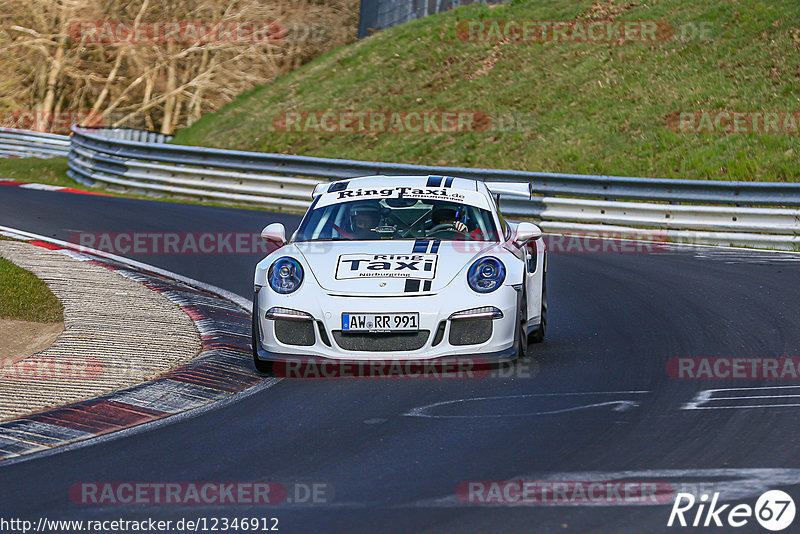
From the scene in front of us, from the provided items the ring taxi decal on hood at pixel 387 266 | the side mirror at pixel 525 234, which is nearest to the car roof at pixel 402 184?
the side mirror at pixel 525 234

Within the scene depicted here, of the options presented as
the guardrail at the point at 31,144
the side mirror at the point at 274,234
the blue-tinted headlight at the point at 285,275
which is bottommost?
the blue-tinted headlight at the point at 285,275

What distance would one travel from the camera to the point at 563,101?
25.7 m

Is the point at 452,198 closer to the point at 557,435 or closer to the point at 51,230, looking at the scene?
the point at 557,435

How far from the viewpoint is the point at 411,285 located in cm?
785

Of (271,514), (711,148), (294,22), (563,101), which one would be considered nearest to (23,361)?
(271,514)

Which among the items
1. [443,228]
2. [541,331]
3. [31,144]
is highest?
[31,144]

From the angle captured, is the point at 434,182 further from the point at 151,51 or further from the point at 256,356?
the point at 151,51

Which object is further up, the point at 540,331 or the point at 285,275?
the point at 285,275

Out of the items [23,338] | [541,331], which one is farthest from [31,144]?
[541,331]

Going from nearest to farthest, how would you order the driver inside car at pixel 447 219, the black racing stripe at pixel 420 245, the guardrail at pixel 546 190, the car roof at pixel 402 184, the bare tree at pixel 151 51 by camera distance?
1. the black racing stripe at pixel 420 245
2. the driver inside car at pixel 447 219
3. the car roof at pixel 402 184
4. the guardrail at pixel 546 190
5. the bare tree at pixel 151 51

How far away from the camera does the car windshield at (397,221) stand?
8836 millimetres

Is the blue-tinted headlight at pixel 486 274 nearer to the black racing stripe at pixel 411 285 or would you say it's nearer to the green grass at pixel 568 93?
the black racing stripe at pixel 411 285

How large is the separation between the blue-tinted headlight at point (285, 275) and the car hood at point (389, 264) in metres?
0.10

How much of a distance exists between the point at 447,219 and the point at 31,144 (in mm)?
23199
